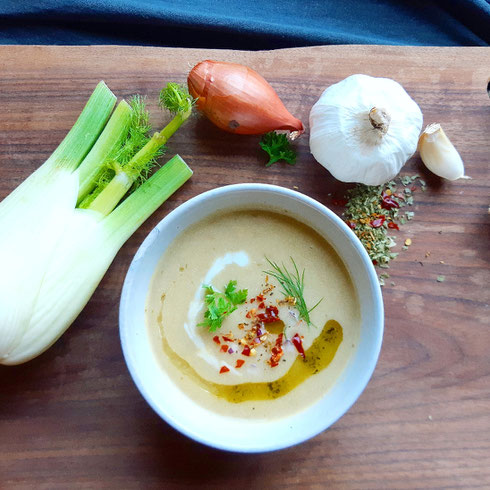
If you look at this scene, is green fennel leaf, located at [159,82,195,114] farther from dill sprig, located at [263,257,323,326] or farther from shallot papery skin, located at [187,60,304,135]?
dill sprig, located at [263,257,323,326]

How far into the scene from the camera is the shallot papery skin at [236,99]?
123 cm

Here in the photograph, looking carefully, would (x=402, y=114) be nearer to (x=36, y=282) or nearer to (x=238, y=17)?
(x=238, y=17)

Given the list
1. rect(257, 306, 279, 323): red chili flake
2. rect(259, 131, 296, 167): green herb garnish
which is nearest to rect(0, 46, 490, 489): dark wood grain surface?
rect(259, 131, 296, 167): green herb garnish

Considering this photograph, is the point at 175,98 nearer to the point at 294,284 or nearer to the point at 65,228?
the point at 65,228

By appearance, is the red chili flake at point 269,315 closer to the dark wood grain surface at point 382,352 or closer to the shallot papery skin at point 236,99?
the dark wood grain surface at point 382,352

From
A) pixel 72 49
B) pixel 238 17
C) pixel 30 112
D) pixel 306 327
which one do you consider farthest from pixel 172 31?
pixel 306 327

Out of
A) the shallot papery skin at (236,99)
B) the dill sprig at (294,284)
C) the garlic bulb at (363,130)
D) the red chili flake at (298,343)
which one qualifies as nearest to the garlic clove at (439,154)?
the garlic bulb at (363,130)

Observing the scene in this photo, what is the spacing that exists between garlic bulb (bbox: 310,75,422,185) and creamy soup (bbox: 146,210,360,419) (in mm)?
201

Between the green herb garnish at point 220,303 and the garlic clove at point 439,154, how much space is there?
52cm

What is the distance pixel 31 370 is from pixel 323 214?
0.73m

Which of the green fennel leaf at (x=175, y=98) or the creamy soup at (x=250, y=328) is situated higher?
A: the green fennel leaf at (x=175, y=98)

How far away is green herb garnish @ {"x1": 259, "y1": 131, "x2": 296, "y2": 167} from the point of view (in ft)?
4.22

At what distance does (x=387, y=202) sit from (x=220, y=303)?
0.46 m

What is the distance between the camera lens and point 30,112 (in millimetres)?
1312
